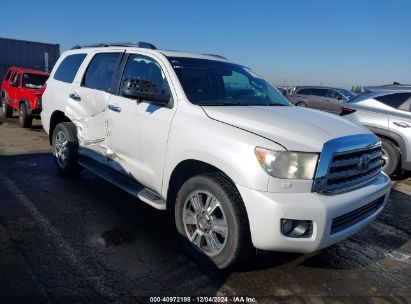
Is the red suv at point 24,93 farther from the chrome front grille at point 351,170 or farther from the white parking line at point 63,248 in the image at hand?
the chrome front grille at point 351,170

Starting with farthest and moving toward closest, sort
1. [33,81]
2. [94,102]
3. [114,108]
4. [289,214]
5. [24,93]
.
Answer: [33,81] < [24,93] < [94,102] < [114,108] < [289,214]

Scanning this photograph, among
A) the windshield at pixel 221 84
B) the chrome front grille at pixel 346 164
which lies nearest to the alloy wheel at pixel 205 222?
the chrome front grille at pixel 346 164

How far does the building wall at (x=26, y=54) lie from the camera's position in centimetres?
1925

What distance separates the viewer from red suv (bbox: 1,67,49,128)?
34.4 ft

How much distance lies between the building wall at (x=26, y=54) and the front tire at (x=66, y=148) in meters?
15.9

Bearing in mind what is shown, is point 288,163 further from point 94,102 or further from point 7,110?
point 7,110

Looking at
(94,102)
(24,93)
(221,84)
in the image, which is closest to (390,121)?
(221,84)

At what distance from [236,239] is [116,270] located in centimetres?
108

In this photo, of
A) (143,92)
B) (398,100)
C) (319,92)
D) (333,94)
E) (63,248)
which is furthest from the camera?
(319,92)

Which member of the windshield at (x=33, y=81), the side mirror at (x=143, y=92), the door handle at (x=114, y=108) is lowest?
the windshield at (x=33, y=81)

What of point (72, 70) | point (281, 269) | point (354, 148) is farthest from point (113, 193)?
point (354, 148)

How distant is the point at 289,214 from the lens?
2699 mm

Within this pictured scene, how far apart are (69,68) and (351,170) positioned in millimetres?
4380

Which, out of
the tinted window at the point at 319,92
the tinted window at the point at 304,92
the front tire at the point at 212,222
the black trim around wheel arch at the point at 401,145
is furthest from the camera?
the tinted window at the point at 304,92
